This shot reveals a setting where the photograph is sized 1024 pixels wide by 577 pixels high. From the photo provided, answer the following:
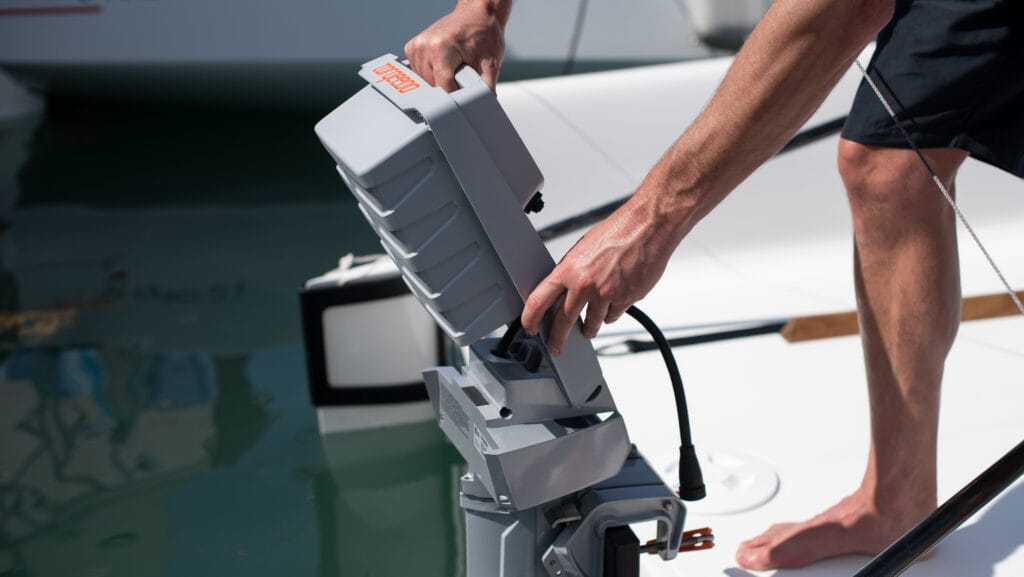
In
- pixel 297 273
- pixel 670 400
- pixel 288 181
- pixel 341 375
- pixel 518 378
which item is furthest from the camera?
pixel 288 181

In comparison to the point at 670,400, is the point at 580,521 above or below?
below

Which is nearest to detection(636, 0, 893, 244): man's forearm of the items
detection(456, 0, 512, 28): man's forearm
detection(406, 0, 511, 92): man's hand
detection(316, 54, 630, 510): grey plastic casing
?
detection(316, 54, 630, 510): grey plastic casing

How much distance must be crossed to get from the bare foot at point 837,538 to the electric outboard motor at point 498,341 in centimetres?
21

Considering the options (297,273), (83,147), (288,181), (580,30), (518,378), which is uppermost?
(580,30)

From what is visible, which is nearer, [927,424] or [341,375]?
[927,424]

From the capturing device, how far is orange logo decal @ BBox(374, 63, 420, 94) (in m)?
0.85

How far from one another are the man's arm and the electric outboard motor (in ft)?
0.18

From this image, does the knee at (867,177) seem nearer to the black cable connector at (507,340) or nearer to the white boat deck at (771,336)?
the white boat deck at (771,336)

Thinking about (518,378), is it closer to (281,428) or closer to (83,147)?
(281,428)

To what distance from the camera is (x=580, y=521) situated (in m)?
0.89

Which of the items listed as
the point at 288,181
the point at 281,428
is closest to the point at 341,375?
the point at 281,428

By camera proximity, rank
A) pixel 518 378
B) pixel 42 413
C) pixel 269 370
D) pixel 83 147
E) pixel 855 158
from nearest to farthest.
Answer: pixel 518 378 < pixel 855 158 < pixel 42 413 < pixel 269 370 < pixel 83 147

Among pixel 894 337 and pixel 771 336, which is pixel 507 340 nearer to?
pixel 894 337

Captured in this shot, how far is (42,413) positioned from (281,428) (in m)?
0.51
